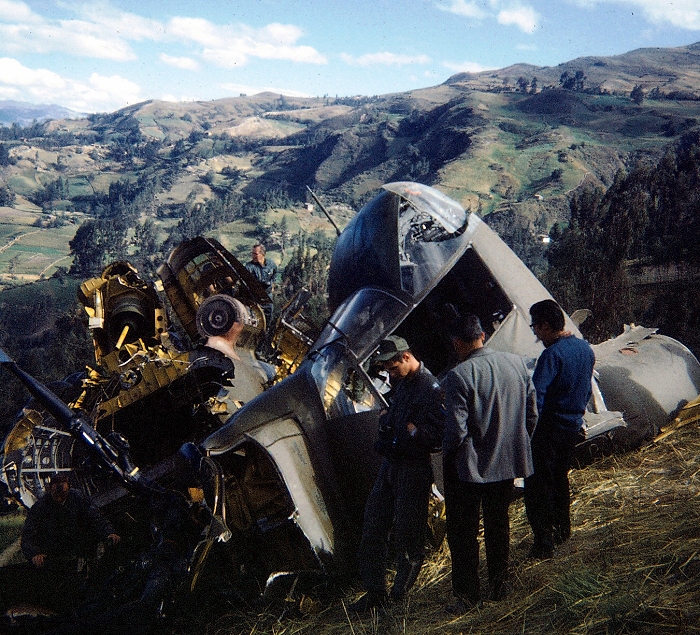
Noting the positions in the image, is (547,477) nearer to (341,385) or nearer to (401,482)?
(401,482)

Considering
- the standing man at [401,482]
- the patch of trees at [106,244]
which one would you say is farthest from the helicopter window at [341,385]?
the patch of trees at [106,244]

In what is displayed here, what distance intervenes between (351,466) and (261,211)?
9167cm

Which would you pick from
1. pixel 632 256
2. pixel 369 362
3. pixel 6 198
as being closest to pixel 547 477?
pixel 369 362

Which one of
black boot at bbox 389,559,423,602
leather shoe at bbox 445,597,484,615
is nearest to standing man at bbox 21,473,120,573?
black boot at bbox 389,559,423,602

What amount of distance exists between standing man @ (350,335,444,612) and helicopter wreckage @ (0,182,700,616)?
1.50 ft

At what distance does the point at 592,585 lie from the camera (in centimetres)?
365

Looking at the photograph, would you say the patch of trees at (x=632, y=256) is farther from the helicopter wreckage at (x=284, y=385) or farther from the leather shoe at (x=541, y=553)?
the leather shoe at (x=541, y=553)

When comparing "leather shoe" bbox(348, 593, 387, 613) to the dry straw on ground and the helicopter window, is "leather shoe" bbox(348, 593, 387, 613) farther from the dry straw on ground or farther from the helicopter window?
the helicopter window

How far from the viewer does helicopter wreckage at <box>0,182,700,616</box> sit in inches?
194

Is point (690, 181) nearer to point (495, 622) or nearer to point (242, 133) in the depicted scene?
point (495, 622)

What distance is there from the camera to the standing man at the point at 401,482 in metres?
4.22

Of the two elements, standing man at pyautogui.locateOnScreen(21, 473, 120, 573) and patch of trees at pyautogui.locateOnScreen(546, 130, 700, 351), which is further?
patch of trees at pyautogui.locateOnScreen(546, 130, 700, 351)

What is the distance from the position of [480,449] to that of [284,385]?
2.03 meters

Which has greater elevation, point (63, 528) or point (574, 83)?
point (574, 83)
